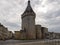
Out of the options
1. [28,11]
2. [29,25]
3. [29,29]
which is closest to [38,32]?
[29,29]

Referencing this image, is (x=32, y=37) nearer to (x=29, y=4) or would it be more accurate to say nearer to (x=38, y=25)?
(x=38, y=25)

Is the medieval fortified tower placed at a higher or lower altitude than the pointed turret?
lower

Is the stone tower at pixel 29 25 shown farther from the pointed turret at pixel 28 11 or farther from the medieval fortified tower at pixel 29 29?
the pointed turret at pixel 28 11

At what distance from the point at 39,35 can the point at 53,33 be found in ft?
28.0

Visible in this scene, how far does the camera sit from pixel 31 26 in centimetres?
3478

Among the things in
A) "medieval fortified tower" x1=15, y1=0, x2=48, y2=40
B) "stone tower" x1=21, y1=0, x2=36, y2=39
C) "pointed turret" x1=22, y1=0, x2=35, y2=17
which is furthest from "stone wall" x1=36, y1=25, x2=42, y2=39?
"pointed turret" x1=22, y1=0, x2=35, y2=17

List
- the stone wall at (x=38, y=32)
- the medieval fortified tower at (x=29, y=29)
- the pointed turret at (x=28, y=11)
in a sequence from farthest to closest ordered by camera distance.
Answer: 1. the pointed turret at (x=28, y=11)
2. the stone wall at (x=38, y=32)
3. the medieval fortified tower at (x=29, y=29)

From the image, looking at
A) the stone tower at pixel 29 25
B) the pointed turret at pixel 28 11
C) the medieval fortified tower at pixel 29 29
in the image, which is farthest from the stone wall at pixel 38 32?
the pointed turret at pixel 28 11

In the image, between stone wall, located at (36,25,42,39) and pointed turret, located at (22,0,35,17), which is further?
pointed turret, located at (22,0,35,17)

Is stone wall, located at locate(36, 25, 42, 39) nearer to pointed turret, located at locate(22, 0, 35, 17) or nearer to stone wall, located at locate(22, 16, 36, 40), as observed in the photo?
stone wall, located at locate(22, 16, 36, 40)

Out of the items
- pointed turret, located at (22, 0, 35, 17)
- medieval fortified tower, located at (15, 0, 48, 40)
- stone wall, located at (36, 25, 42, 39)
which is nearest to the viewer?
medieval fortified tower, located at (15, 0, 48, 40)

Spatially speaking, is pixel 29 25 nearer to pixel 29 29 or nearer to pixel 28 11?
pixel 29 29

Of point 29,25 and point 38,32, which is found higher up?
point 29,25

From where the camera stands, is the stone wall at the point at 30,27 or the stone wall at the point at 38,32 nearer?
the stone wall at the point at 30,27
